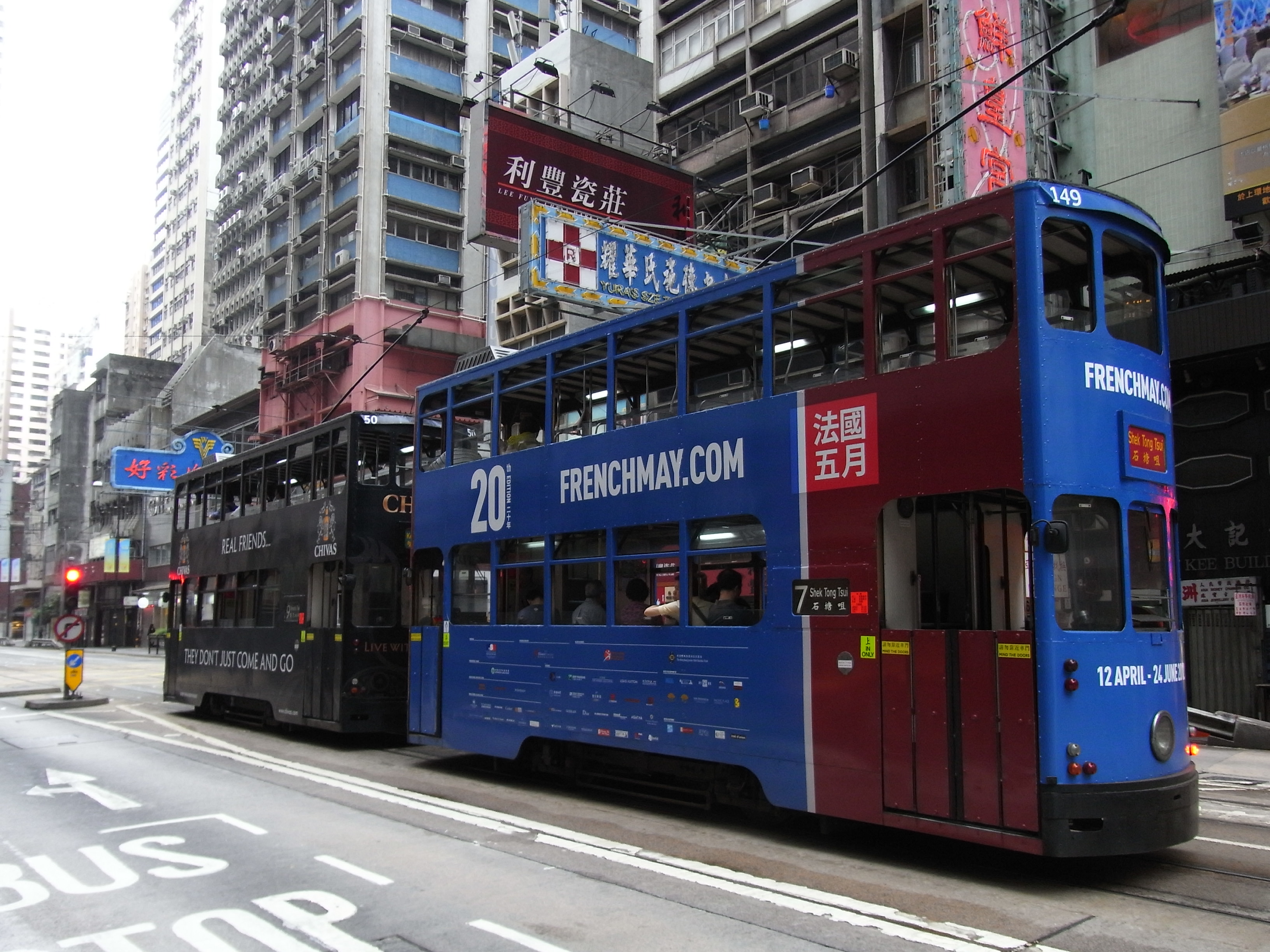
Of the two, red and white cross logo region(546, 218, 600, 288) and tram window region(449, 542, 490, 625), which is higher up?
red and white cross logo region(546, 218, 600, 288)

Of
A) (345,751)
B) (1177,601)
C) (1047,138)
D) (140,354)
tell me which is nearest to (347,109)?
(1047,138)

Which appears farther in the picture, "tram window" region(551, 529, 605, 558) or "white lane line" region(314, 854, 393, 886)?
"tram window" region(551, 529, 605, 558)

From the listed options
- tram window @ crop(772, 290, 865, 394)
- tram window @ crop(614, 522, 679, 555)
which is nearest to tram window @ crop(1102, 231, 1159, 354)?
tram window @ crop(772, 290, 865, 394)

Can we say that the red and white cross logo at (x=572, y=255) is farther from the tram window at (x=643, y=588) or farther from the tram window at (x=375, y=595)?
the tram window at (x=643, y=588)

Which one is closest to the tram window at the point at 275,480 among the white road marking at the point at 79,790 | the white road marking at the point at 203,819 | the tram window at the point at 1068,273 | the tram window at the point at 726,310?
the white road marking at the point at 79,790

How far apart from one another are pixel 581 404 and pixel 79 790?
20.8ft

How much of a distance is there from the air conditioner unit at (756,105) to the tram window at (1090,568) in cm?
1967

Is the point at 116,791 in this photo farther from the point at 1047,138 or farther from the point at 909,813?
Result: the point at 1047,138

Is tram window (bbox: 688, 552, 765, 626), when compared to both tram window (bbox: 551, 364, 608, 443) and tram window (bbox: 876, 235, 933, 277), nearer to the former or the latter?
tram window (bbox: 551, 364, 608, 443)

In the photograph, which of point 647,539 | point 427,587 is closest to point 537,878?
point 647,539

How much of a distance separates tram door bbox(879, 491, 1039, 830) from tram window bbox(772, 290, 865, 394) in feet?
3.85

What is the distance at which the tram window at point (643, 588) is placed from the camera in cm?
863

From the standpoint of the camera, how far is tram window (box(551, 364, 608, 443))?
9641mm

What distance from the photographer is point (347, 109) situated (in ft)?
156
